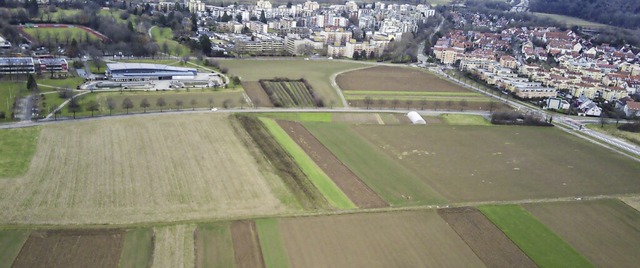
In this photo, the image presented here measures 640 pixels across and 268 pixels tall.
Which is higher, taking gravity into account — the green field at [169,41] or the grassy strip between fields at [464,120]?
the green field at [169,41]

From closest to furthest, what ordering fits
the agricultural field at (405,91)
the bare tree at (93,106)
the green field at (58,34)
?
the bare tree at (93,106)
the agricultural field at (405,91)
the green field at (58,34)

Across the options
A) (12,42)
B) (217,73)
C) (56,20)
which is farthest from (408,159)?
(56,20)

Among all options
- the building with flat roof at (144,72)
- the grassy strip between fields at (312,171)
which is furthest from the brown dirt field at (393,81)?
the grassy strip between fields at (312,171)

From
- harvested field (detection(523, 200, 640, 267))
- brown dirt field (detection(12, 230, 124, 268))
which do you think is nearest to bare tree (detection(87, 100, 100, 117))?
brown dirt field (detection(12, 230, 124, 268))

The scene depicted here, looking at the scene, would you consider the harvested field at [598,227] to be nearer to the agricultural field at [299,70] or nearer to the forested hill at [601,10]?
the agricultural field at [299,70]

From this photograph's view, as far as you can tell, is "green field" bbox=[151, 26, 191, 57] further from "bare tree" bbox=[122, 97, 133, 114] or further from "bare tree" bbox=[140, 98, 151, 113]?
"bare tree" bbox=[122, 97, 133, 114]

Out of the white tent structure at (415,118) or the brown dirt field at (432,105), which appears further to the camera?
the brown dirt field at (432,105)
